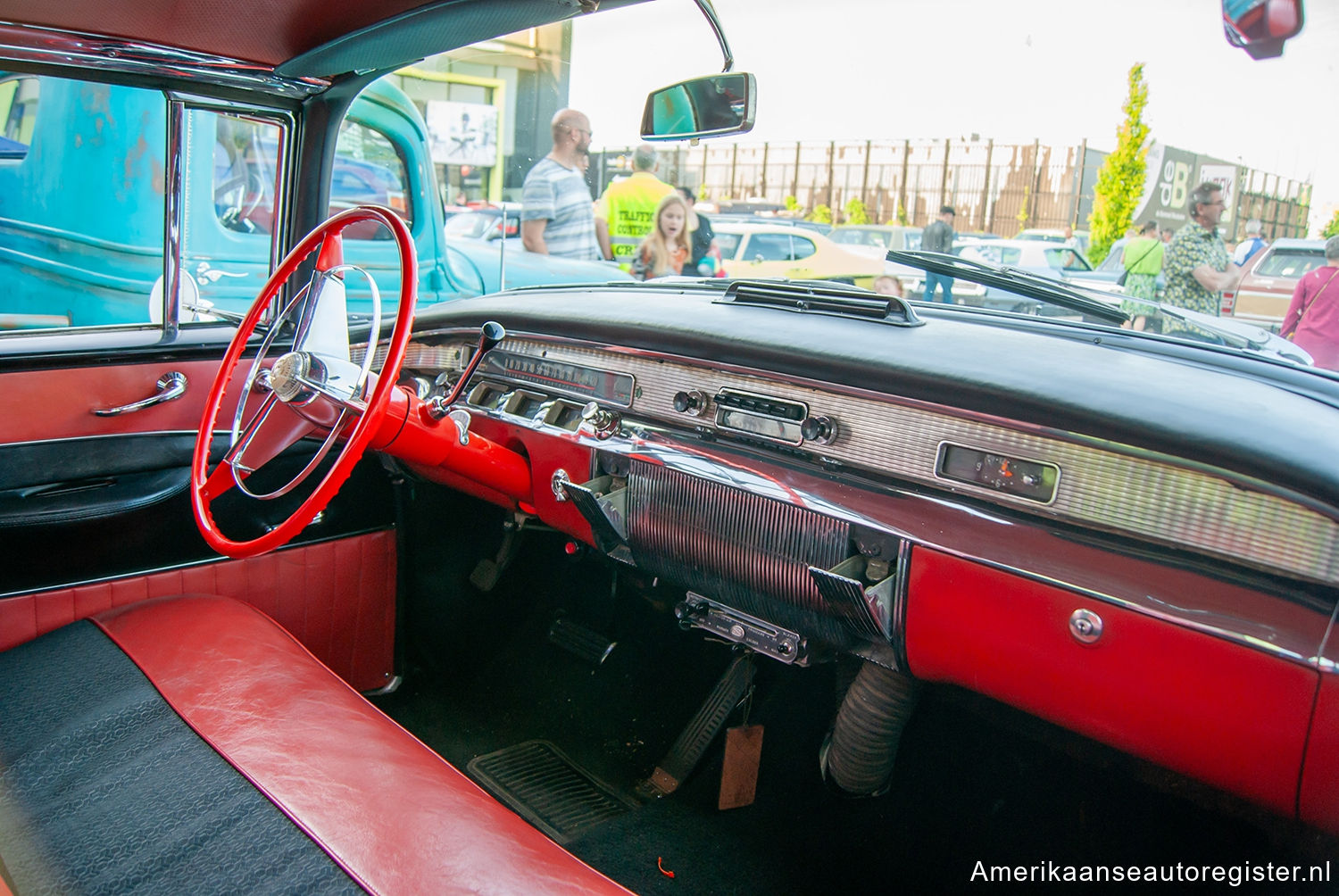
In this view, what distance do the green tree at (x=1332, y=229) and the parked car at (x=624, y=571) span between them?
97cm

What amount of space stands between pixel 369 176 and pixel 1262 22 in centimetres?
389

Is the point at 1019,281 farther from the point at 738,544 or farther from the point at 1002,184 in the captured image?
the point at 1002,184

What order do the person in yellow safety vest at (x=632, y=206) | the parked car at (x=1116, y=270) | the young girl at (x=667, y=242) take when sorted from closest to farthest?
1. the parked car at (x=1116, y=270)
2. the young girl at (x=667, y=242)
3. the person in yellow safety vest at (x=632, y=206)

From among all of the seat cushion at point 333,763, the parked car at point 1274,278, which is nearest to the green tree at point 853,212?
the parked car at point 1274,278

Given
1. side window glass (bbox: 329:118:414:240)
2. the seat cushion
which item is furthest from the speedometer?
side window glass (bbox: 329:118:414:240)

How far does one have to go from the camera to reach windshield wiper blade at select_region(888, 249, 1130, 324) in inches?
72.3

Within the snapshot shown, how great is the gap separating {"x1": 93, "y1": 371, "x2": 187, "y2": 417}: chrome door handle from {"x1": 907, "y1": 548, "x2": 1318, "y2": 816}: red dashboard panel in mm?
1769

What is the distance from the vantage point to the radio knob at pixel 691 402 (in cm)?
175

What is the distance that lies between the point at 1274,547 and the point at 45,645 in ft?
6.27

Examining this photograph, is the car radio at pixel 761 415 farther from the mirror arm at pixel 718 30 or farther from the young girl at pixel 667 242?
the young girl at pixel 667 242

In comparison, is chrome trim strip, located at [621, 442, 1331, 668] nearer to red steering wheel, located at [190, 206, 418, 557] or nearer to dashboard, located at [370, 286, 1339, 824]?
dashboard, located at [370, 286, 1339, 824]

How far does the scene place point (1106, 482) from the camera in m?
1.25

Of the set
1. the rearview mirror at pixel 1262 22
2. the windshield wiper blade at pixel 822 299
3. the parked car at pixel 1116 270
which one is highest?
the rearview mirror at pixel 1262 22

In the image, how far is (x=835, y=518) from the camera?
4.97 ft
